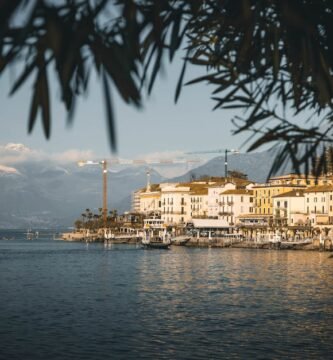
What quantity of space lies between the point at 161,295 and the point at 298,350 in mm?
22018

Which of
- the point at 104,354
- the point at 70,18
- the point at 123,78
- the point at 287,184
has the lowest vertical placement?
the point at 104,354

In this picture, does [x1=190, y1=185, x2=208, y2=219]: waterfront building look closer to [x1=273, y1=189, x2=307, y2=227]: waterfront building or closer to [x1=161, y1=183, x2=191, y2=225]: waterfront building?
[x1=161, y1=183, x2=191, y2=225]: waterfront building

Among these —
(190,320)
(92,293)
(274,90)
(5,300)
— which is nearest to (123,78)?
(274,90)

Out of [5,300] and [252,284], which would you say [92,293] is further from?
[252,284]

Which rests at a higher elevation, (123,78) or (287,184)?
(287,184)

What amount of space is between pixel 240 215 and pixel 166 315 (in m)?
124

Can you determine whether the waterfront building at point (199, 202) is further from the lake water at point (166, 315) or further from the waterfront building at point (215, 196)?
the lake water at point (166, 315)

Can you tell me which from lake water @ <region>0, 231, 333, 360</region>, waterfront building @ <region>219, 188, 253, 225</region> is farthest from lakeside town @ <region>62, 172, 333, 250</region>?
lake water @ <region>0, 231, 333, 360</region>

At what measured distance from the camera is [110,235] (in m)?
178

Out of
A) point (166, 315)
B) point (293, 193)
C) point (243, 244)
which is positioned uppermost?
point (293, 193)

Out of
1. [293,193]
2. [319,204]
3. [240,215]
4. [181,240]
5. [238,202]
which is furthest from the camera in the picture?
[238,202]

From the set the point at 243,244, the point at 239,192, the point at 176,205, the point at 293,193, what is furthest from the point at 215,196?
the point at 243,244

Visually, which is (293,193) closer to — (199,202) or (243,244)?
(243,244)

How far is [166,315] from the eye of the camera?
37969 millimetres
